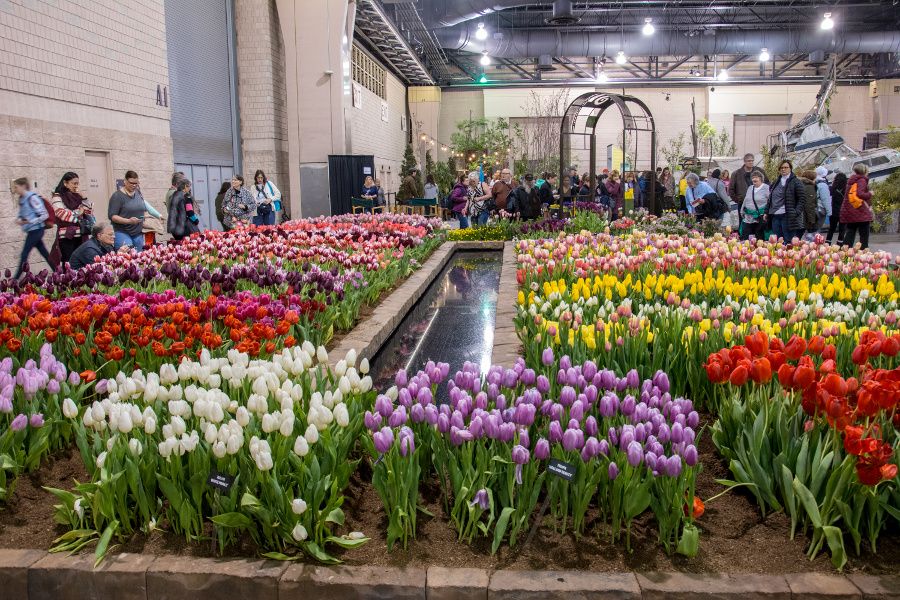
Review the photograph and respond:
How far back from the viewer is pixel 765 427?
287 cm

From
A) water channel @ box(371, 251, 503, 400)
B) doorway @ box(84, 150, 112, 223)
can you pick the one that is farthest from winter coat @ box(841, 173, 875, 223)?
doorway @ box(84, 150, 112, 223)

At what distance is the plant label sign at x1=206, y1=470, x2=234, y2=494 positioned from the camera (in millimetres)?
2699

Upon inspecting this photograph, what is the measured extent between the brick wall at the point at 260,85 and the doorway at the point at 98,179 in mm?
6921

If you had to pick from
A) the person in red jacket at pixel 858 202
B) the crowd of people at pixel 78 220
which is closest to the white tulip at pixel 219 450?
the crowd of people at pixel 78 220

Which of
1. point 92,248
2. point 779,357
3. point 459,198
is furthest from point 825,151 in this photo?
point 779,357

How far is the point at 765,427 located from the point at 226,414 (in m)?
1.84

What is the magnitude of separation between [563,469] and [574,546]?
1.00 ft

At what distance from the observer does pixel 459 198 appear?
1800 centimetres

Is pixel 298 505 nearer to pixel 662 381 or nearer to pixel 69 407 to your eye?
pixel 69 407

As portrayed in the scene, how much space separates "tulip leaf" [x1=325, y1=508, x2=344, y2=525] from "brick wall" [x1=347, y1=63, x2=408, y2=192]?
61.5 ft

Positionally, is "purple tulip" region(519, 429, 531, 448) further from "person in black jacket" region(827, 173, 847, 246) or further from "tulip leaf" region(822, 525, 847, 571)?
"person in black jacket" region(827, 173, 847, 246)

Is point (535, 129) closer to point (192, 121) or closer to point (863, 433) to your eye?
point (192, 121)

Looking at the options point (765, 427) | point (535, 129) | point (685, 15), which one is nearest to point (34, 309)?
point (765, 427)

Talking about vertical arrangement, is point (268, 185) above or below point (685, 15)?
below
